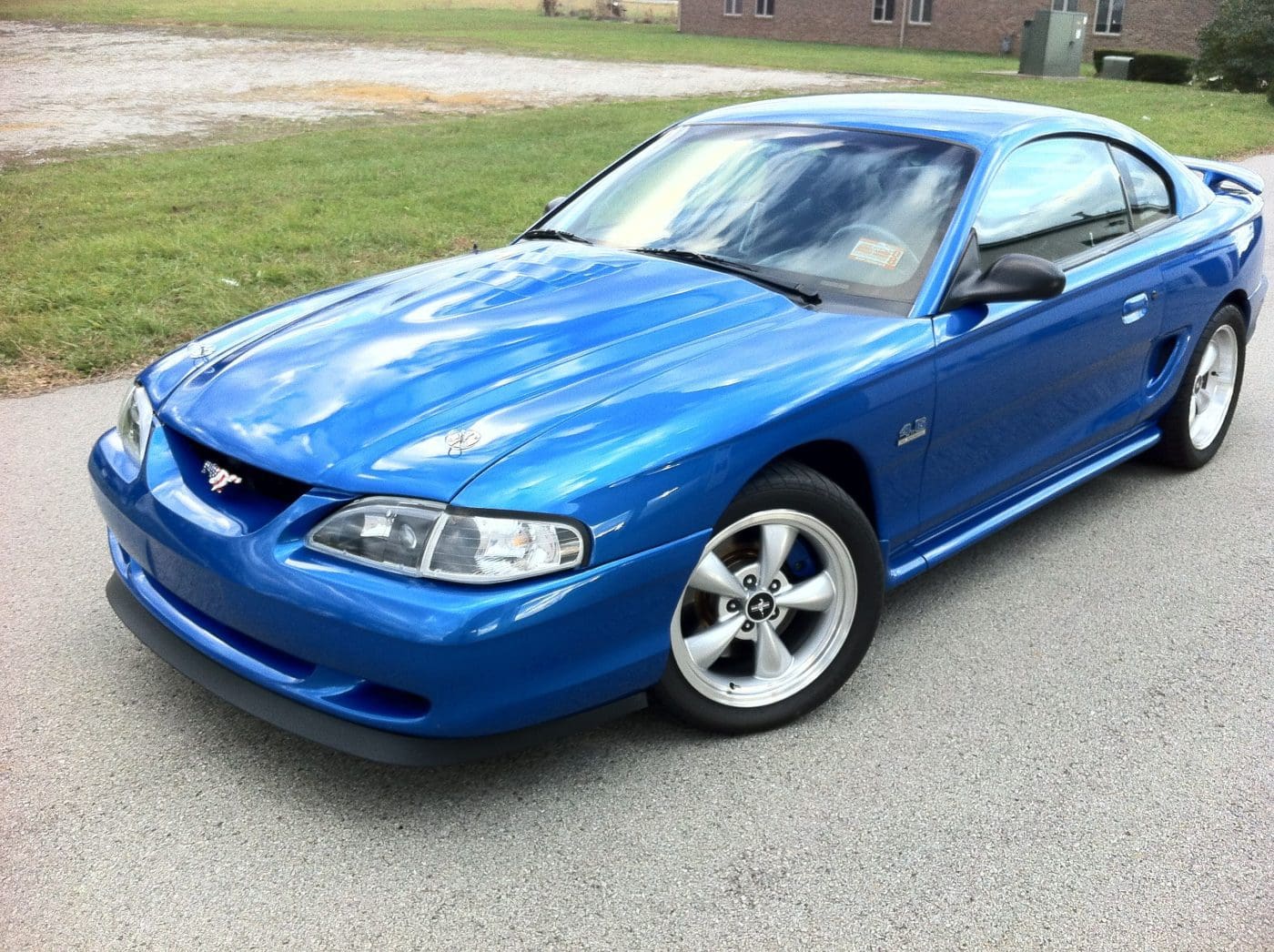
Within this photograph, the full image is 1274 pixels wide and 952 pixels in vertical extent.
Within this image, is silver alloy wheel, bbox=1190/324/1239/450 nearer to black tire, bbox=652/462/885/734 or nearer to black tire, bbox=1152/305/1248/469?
black tire, bbox=1152/305/1248/469

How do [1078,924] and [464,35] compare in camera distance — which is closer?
[1078,924]

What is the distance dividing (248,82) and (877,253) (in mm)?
20289

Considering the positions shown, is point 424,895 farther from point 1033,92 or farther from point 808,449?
point 1033,92

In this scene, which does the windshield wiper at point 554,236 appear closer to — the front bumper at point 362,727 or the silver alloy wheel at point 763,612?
the silver alloy wheel at point 763,612

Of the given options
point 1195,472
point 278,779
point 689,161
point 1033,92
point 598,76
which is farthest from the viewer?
point 598,76

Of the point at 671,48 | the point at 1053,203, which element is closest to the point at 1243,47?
the point at 671,48

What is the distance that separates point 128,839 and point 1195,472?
4185mm

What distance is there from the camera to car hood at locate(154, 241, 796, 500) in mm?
2641

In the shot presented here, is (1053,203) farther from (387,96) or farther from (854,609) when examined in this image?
(387,96)

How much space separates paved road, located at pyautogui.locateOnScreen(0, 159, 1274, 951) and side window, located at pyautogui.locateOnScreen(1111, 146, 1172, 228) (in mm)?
1485

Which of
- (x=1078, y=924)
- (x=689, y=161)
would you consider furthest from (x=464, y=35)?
(x=1078, y=924)

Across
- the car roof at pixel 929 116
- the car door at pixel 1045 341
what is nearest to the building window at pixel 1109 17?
the car roof at pixel 929 116

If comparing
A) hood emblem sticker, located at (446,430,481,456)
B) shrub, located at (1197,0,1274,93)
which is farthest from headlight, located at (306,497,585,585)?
shrub, located at (1197,0,1274,93)

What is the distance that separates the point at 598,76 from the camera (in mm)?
24719
